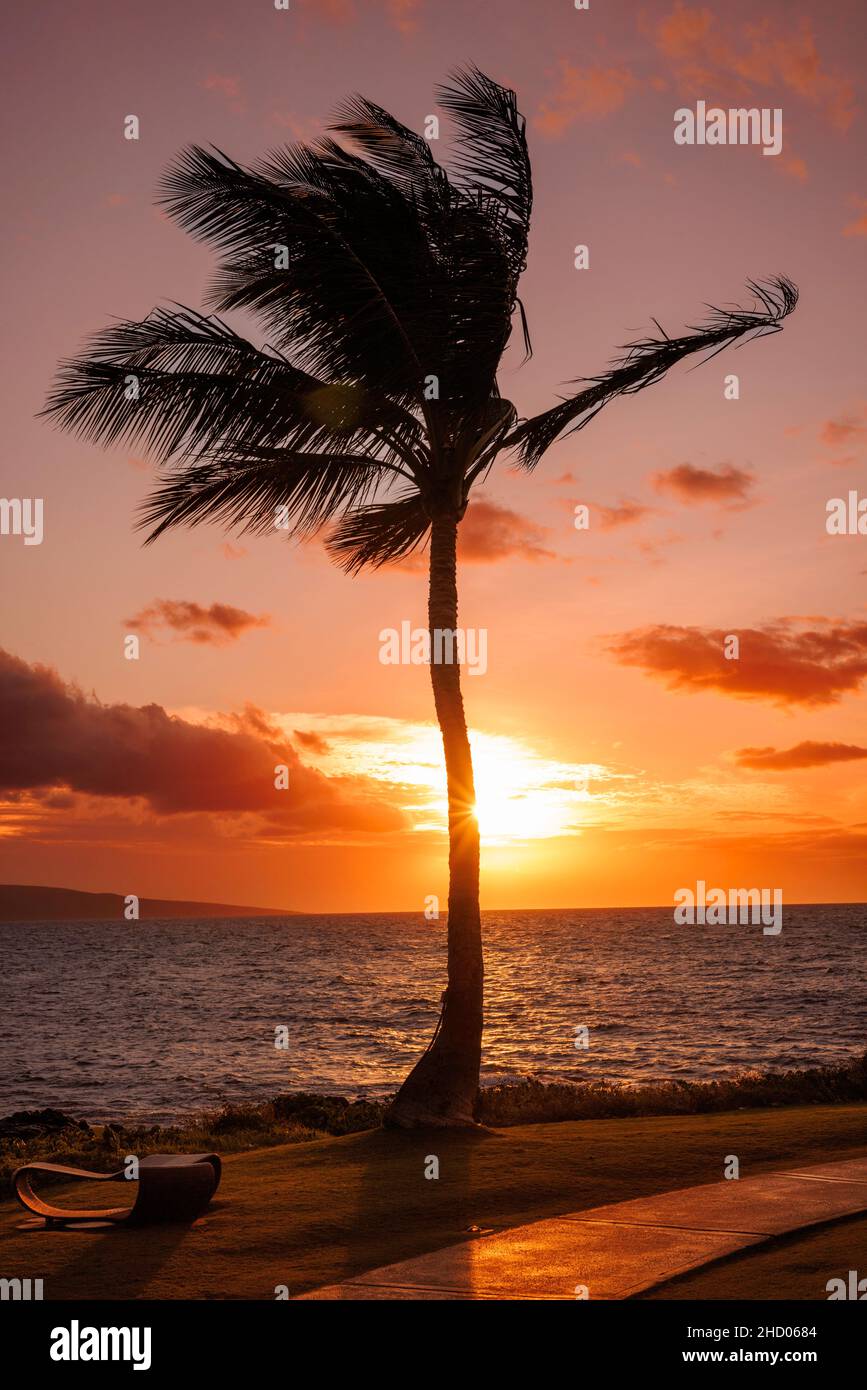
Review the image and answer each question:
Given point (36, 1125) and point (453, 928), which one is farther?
point (36, 1125)

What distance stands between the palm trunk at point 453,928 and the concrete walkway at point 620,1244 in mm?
3996

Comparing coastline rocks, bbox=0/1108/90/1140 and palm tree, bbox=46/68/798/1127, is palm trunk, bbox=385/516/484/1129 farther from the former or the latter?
coastline rocks, bbox=0/1108/90/1140

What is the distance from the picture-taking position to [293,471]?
1427 cm

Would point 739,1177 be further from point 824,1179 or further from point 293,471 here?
point 293,471

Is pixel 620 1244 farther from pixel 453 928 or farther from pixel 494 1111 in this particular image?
pixel 494 1111

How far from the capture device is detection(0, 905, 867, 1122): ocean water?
33000 mm

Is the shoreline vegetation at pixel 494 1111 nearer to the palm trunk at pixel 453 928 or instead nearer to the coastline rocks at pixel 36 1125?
the palm trunk at pixel 453 928

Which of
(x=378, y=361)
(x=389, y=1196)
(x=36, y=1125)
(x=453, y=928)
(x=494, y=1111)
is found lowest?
(x=36, y=1125)

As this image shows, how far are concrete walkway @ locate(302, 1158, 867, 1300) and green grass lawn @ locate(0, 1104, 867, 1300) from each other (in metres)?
0.33

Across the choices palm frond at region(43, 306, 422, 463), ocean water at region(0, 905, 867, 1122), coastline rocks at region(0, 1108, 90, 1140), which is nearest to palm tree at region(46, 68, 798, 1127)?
palm frond at region(43, 306, 422, 463)

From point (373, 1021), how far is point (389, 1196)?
41.5m

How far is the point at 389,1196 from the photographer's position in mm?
9688

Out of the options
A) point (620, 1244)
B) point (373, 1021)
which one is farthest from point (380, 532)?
point (373, 1021)

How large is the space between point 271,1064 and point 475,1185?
28.2 m
